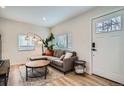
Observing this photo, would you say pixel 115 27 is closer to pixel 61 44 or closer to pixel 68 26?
pixel 68 26

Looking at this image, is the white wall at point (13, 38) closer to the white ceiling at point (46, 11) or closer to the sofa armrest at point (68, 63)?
the white ceiling at point (46, 11)

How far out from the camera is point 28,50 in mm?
6219

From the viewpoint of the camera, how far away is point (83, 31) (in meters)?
4.00

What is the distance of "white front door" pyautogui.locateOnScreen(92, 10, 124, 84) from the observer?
275cm

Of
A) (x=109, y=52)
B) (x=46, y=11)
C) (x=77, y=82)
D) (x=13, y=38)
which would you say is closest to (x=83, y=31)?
(x=109, y=52)

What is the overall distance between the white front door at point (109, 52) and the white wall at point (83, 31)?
182 mm

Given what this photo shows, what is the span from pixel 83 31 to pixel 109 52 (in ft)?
4.47

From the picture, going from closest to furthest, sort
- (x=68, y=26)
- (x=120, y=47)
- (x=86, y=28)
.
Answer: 1. (x=120, y=47)
2. (x=86, y=28)
3. (x=68, y=26)

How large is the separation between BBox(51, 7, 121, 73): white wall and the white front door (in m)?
0.18

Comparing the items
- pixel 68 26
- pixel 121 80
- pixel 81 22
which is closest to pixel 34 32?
pixel 68 26

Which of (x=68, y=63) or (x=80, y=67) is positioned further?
(x=68, y=63)

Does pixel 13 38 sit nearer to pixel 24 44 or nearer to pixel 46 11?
pixel 24 44

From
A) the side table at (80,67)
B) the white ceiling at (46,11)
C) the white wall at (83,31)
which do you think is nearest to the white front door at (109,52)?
the white wall at (83,31)
